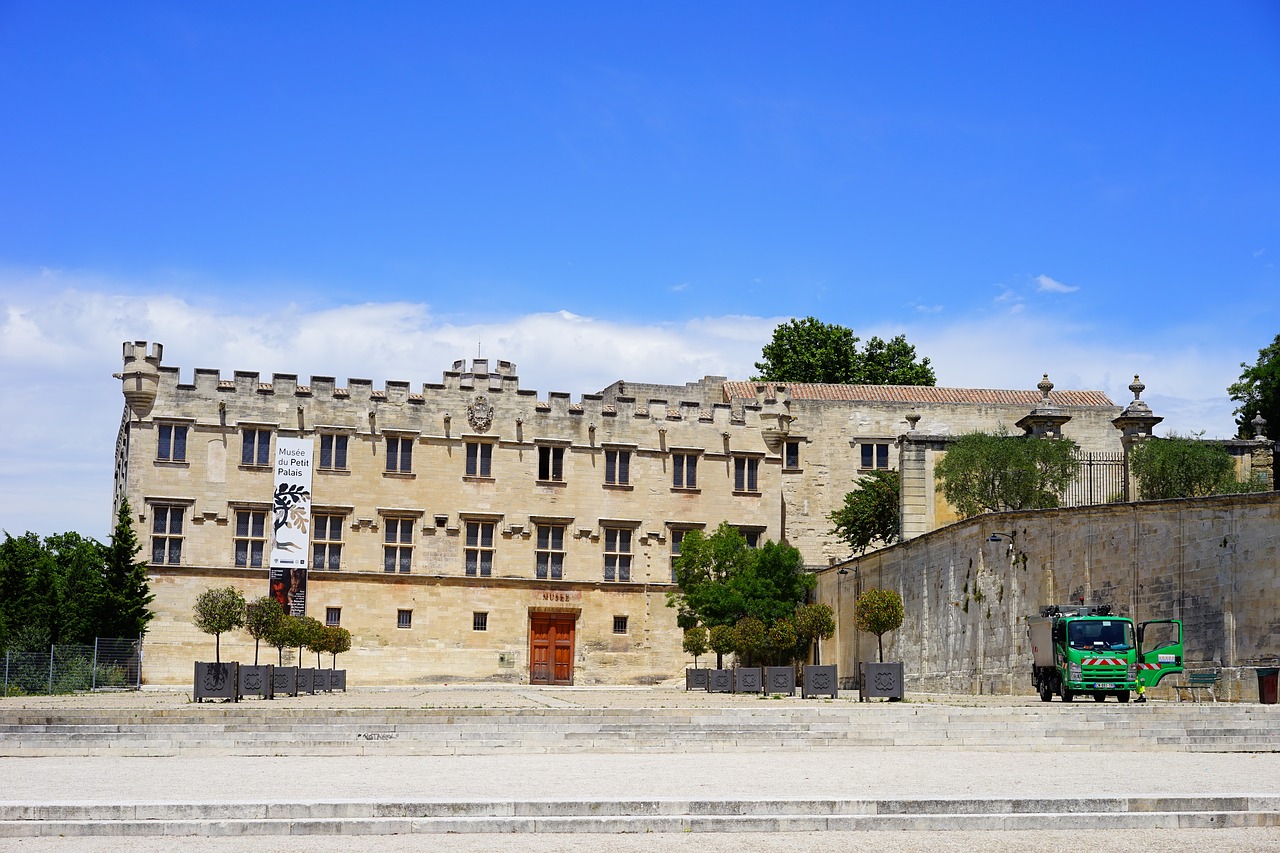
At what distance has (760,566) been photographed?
1756 inches

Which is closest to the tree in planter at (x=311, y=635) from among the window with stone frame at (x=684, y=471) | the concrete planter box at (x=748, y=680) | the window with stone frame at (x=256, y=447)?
the window with stone frame at (x=256, y=447)

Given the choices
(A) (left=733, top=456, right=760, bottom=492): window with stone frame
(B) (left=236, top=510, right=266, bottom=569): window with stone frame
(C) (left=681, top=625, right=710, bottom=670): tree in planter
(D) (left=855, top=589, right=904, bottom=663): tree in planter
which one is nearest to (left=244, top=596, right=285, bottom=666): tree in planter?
(B) (left=236, top=510, right=266, bottom=569): window with stone frame

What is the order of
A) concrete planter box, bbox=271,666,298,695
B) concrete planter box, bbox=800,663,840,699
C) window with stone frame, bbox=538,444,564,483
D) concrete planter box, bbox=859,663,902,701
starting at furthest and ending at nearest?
window with stone frame, bbox=538,444,564,483 → concrete planter box, bbox=271,666,298,695 → concrete planter box, bbox=800,663,840,699 → concrete planter box, bbox=859,663,902,701

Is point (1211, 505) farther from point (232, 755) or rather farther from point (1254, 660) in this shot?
point (232, 755)

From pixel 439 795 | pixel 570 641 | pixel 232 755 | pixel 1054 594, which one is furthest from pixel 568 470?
pixel 439 795

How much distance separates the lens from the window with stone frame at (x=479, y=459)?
4866cm

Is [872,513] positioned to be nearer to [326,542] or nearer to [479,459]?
[479,459]

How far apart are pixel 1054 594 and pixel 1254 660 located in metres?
5.62

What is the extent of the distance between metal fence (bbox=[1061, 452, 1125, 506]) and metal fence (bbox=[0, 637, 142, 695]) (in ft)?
88.1

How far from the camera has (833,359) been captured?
69062mm

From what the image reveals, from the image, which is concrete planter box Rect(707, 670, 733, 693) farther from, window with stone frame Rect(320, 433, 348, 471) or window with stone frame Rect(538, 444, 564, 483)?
window with stone frame Rect(320, 433, 348, 471)

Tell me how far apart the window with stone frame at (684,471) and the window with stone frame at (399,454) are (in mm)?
8982

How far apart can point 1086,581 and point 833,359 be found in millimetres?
38319

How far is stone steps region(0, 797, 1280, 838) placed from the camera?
11211mm
